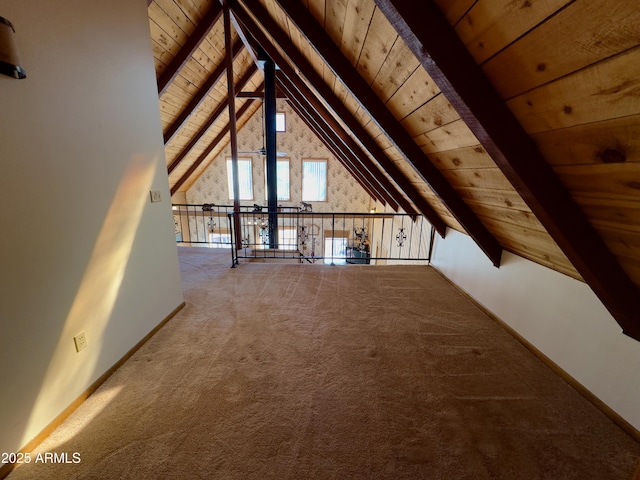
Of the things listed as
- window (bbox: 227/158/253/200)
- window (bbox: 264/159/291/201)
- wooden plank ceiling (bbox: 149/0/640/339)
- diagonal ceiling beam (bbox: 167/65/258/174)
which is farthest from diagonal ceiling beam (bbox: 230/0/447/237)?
window (bbox: 227/158/253/200)

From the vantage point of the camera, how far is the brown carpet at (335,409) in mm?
1267

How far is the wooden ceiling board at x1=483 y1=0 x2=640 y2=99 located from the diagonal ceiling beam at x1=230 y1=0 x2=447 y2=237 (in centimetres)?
186

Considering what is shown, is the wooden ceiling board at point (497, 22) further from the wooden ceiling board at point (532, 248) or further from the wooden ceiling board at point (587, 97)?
the wooden ceiling board at point (532, 248)

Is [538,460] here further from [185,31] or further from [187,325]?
[185,31]


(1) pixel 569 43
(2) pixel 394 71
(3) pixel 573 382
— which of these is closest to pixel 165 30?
(2) pixel 394 71

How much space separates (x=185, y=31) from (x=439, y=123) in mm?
3538

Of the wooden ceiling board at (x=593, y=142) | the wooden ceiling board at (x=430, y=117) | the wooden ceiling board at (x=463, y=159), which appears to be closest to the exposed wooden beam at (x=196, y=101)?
the wooden ceiling board at (x=430, y=117)

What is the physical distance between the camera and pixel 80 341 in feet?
5.07

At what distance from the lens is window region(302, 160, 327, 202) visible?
332 inches

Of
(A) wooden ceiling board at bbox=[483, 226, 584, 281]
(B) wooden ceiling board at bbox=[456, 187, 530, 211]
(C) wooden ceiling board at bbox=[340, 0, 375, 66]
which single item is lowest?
(A) wooden ceiling board at bbox=[483, 226, 584, 281]

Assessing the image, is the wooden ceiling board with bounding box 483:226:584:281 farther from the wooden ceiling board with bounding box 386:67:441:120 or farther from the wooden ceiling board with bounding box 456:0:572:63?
the wooden ceiling board with bounding box 456:0:572:63

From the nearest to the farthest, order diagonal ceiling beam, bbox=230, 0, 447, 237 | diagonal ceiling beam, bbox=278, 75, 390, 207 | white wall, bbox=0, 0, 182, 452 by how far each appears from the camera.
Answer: white wall, bbox=0, 0, 182, 452 < diagonal ceiling beam, bbox=230, 0, 447, 237 < diagonal ceiling beam, bbox=278, 75, 390, 207

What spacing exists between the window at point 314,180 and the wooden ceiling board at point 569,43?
7.59 m

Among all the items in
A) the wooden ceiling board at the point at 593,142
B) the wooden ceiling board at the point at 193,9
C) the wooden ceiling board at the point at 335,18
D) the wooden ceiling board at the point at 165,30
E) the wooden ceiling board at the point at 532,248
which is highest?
the wooden ceiling board at the point at 193,9
